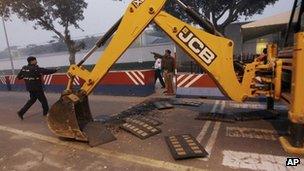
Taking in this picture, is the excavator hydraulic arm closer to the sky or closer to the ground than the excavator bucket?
closer to the sky

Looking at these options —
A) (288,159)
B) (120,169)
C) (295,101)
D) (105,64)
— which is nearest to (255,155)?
(288,159)

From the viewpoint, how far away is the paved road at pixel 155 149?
16.0ft

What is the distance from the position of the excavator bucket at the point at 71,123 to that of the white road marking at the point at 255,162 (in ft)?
8.52

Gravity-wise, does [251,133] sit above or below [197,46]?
below

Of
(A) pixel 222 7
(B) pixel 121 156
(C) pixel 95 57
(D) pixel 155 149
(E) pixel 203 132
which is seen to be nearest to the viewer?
(B) pixel 121 156

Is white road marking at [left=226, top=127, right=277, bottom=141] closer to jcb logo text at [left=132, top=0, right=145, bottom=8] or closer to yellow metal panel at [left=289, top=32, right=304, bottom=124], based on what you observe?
yellow metal panel at [left=289, top=32, right=304, bottom=124]

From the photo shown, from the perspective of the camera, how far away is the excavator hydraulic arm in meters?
6.10

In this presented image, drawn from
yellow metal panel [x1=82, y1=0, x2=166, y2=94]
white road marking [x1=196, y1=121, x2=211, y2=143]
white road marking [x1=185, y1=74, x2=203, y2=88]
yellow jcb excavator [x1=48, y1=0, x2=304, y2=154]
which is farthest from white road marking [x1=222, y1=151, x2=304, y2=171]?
white road marking [x1=185, y1=74, x2=203, y2=88]

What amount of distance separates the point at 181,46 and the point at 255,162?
2.79 meters

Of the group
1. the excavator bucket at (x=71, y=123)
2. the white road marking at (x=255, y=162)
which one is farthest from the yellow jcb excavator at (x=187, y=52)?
the white road marking at (x=255, y=162)

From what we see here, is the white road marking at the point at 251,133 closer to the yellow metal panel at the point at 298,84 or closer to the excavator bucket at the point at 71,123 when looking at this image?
the yellow metal panel at the point at 298,84

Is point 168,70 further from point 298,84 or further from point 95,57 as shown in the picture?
point 95,57

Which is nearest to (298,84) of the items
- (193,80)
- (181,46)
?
(181,46)

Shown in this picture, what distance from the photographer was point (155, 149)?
18.5 ft
